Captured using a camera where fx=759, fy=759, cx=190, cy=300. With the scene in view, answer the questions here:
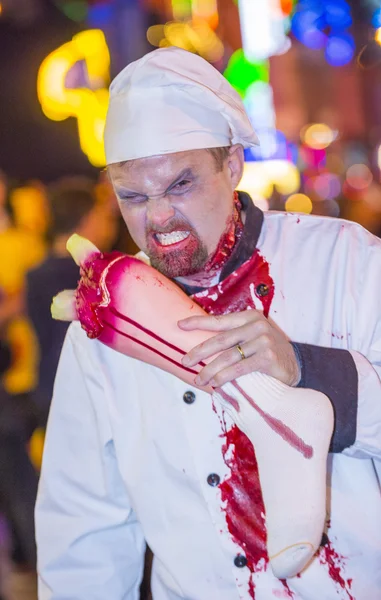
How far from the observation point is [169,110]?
1603 millimetres

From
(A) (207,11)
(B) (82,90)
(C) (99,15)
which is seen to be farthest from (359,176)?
(B) (82,90)

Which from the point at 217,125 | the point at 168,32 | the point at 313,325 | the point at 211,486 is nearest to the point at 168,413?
the point at 211,486

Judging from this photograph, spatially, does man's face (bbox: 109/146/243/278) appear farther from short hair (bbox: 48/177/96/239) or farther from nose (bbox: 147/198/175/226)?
short hair (bbox: 48/177/96/239)

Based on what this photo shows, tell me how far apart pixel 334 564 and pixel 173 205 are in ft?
2.65

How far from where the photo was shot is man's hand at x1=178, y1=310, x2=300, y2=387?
133 cm

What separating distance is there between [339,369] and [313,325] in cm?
21

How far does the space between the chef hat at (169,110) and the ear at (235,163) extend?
37 mm

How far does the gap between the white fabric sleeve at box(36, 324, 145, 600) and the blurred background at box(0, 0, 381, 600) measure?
131 centimetres

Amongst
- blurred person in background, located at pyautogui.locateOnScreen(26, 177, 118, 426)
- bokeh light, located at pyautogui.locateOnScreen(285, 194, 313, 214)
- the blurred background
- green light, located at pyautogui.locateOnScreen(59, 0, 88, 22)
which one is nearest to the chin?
the blurred background

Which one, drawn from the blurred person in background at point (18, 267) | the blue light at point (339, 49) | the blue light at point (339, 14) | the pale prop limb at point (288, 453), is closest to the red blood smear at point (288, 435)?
the pale prop limb at point (288, 453)

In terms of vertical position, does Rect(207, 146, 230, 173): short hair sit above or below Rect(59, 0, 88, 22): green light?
below

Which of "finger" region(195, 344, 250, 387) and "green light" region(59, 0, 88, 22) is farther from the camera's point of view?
"green light" region(59, 0, 88, 22)

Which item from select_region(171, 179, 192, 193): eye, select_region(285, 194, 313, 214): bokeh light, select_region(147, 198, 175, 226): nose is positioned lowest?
select_region(285, 194, 313, 214): bokeh light

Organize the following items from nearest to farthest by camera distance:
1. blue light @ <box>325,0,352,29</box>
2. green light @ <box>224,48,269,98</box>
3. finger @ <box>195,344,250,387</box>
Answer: finger @ <box>195,344,250,387</box>, blue light @ <box>325,0,352,29</box>, green light @ <box>224,48,269,98</box>
